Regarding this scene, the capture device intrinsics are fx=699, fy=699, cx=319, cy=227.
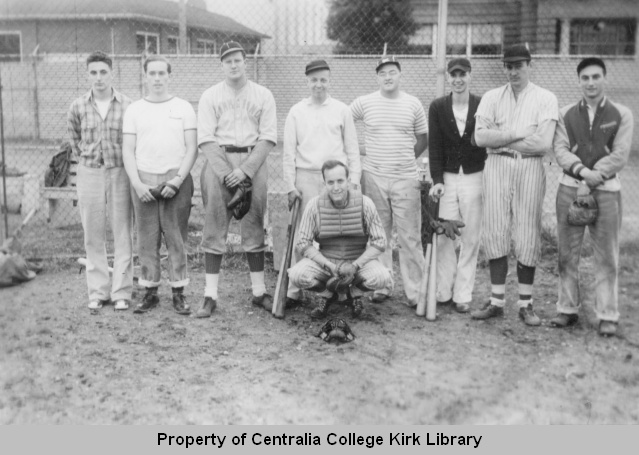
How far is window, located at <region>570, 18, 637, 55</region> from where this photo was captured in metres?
13.9

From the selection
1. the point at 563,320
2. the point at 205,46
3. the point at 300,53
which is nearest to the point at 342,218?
the point at 563,320

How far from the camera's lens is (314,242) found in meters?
5.55

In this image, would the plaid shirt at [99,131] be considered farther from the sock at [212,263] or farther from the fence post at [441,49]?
the fence post at [441,49]

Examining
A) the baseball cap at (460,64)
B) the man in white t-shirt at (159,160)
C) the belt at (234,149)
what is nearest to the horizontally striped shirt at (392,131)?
the baseball cap at (460,64)

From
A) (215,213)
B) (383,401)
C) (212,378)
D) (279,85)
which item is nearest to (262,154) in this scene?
(215,213)

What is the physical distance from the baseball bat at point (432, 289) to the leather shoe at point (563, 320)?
87cm

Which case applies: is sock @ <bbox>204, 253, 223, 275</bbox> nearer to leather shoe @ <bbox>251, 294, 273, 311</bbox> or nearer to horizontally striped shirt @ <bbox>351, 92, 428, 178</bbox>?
leather shoe @ <bbox>251, 294, 273, 311</bbox>

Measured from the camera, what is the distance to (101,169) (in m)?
5.39

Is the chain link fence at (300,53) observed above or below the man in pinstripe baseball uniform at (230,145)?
above

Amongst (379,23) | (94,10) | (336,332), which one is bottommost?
(336,332)

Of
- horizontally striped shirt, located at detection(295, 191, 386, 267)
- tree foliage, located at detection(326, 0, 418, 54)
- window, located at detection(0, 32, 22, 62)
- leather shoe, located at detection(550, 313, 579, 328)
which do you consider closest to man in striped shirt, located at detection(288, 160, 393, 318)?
horizontally striped shirt, located at detection(295, 191, 386, 267)

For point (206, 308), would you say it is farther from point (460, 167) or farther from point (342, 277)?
point (460, 167)

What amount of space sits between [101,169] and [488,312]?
125 inches

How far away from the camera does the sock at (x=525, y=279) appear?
523 cm
